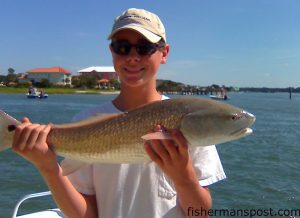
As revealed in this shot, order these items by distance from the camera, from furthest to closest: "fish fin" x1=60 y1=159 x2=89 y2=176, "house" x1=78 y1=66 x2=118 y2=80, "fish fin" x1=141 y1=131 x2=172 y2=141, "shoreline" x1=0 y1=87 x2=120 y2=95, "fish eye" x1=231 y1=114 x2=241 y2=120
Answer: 1. "house" x1=78 y1=66 x2=118 y2=80
2. "shoreline" x1=0 y1=87 x2=120 y2=95
3. "fish fin" x1=60 y1=159 x2=89 y2=176
4. "fish eye" x1=231 y1=114 x2=241 y2=120
5. "fish fin" x1=141 y1=131 x2=172 y2=141

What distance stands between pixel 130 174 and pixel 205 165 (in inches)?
21.3

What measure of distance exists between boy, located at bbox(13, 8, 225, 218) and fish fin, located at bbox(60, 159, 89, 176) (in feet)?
0.15

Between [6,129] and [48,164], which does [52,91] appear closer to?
[6,129]

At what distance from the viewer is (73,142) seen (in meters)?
2.88

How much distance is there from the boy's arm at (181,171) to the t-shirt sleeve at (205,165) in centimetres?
9

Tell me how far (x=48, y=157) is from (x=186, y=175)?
976 millimetres

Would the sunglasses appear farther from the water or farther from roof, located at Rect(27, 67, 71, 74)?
roof, located at Rect(27, 67, 71, 74)

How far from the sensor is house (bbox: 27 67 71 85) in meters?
151

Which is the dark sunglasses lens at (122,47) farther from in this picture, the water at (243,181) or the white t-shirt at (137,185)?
the water at (243,181)

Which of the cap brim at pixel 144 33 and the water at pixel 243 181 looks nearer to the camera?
the cap brim at pixel 144 33

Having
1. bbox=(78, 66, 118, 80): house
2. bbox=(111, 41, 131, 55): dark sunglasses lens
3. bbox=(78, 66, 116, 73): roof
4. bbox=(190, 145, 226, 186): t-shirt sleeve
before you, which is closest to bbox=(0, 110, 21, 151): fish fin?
bbox=(111, 41, 131, 55): dark sunglasses lens

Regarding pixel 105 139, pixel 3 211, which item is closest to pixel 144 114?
pixel 105 139

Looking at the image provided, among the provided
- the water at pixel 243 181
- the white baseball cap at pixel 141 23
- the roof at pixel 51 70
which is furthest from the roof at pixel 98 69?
the white baseball cap at pixel 141 23

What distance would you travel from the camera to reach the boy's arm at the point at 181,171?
253cm
